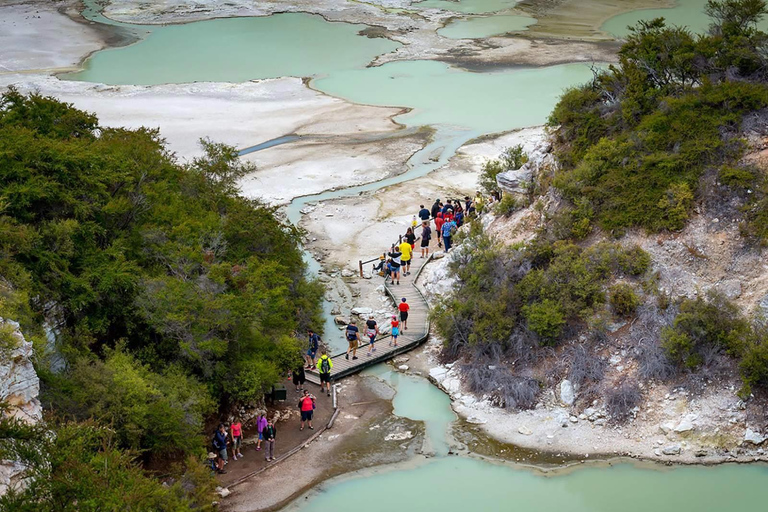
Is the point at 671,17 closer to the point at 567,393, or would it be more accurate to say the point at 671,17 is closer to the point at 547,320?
the point at 547,320

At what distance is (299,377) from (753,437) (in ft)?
36.9

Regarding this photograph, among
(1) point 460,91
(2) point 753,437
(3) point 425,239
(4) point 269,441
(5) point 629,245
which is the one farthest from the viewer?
(1) point 460,91

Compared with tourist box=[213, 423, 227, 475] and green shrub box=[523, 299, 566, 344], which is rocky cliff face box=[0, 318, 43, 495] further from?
green shrub box=[523, 299, 566, 344]

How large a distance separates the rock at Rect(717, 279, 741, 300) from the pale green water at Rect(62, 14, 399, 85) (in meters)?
39.6

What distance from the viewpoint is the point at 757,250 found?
22125 mm

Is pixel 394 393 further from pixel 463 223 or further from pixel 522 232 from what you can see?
pixel 463 223

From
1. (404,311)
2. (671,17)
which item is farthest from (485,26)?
(404,311)

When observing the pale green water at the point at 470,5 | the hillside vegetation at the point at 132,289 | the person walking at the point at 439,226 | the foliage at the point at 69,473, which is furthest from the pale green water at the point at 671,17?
the foliage at the point at 69,473

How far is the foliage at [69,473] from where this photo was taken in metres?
A: 13.6

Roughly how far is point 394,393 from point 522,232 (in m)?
6.83

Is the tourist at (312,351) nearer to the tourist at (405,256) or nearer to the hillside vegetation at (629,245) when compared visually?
the hillside vegetation at (629,245)

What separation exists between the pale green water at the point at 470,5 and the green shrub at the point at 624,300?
56325 millimetres

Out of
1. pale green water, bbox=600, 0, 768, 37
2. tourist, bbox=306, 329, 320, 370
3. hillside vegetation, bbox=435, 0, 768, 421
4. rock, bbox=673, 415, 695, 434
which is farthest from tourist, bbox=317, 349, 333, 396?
pale green water, bbox=600, 0, 768, 37

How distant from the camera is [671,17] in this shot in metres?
67.5
